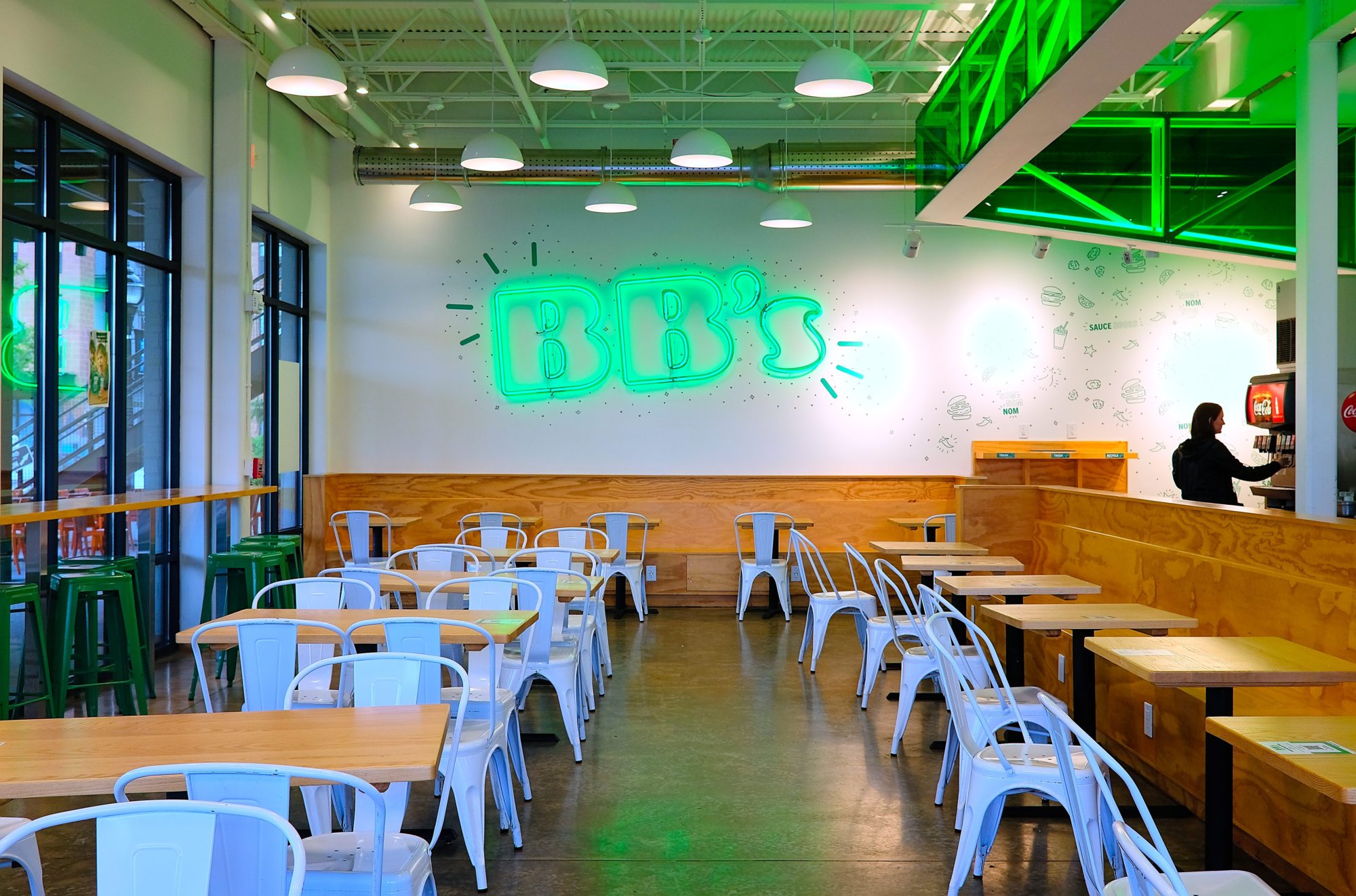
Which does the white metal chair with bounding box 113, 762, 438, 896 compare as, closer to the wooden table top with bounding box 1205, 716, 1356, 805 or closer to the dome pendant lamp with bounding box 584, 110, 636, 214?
the wooden table top with bounding box 1205, 716, 1356, 805

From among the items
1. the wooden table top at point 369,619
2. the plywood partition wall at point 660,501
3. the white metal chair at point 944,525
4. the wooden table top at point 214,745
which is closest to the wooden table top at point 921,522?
the white metal chair at point 944,525

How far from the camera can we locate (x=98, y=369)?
675cm

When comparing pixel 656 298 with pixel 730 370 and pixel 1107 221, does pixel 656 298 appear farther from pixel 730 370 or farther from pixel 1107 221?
pixel 1107 221

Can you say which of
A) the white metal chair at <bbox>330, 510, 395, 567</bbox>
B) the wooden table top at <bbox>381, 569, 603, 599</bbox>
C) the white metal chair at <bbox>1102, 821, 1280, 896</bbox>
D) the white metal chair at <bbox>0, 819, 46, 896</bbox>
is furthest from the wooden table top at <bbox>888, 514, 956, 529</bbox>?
the white metal chair at <bbox>0, 819, 46, 896</bbox>

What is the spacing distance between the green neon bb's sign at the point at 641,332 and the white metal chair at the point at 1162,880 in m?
8.29

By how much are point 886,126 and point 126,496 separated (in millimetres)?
7511

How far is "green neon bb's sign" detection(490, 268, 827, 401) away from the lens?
34.7 ft

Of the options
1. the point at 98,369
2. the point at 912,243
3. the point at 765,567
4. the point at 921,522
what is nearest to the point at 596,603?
the point at 765,567

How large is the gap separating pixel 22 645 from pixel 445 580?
2023 mm

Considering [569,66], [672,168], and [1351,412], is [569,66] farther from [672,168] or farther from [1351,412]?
[672,168]

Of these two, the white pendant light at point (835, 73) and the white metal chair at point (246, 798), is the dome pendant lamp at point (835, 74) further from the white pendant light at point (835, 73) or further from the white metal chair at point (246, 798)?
the white metal chair at point (246, 798)

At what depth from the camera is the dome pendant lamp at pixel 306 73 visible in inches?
223

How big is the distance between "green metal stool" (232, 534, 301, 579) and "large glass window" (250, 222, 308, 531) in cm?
158

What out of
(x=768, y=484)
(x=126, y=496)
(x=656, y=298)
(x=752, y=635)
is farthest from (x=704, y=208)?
(x=126, y=496)
